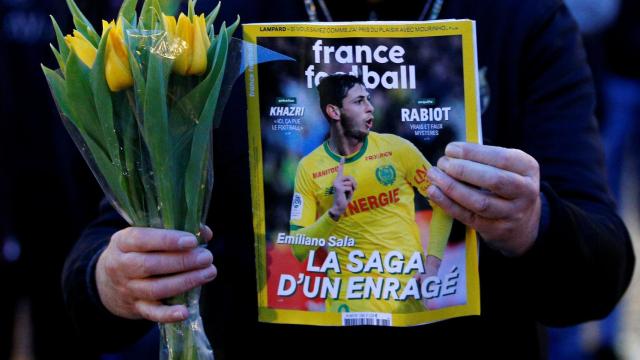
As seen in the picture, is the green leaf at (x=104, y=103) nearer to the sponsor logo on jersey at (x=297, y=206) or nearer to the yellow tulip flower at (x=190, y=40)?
the yellow tulip flower at (x=190, y=40)

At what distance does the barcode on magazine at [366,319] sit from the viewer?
1319mm

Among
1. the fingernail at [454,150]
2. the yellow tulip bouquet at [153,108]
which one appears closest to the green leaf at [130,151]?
the yellow tulip bouquet at [153,108]

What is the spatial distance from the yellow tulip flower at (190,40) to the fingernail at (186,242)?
22 cm

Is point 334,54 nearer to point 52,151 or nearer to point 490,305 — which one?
point 490,305

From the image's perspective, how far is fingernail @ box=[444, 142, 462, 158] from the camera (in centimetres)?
130

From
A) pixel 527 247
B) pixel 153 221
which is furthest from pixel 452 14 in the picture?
pixel 153 221

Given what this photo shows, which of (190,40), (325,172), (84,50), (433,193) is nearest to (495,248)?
(433,193)

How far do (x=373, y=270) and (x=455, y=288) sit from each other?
13 cm

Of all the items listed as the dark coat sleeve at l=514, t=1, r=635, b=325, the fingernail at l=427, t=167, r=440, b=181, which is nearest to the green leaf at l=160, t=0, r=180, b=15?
the fingernail at l=427, t=167, r=440, b=181

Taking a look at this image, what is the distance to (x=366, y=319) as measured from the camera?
132 centimetres

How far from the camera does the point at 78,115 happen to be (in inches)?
48.1

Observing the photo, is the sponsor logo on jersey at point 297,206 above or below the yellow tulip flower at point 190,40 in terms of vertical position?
below

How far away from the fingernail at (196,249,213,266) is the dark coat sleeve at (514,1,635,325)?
1.80 ft

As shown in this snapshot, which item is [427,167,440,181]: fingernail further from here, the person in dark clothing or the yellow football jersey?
the person in dark clothing
